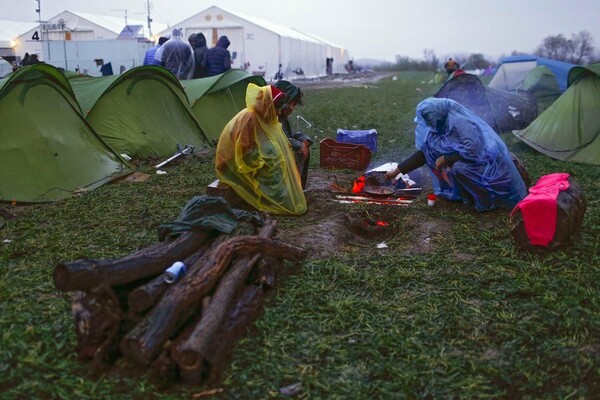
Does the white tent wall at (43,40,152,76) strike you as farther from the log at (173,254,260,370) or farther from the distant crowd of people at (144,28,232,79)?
the log at (173,254,260,370)

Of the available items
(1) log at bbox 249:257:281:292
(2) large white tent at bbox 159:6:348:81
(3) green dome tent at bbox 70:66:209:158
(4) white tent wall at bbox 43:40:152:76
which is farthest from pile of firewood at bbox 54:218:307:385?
(2) large white tent at bbox 159:6:348:81

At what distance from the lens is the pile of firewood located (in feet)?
9.25

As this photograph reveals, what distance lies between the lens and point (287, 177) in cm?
577

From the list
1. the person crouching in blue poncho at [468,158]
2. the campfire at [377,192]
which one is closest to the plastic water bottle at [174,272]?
the campfire at [377,192]

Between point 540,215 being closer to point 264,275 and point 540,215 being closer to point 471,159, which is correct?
point 471,159

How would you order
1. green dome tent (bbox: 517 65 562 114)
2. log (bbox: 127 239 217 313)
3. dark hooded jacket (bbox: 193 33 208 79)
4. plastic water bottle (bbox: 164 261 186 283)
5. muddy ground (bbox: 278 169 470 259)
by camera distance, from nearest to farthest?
log (bbox: 127 239 217 313), plastic water bottle (bbox: 164 261 186 283), muddy ground (bbox: 278 169 470 259), dark hooded jacket (bbox: 193 33 208 79), green dome tent (bbox: 517 65 562 114)

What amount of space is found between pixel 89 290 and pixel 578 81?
30.4 ft

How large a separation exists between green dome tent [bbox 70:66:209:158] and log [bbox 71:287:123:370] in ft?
17.8

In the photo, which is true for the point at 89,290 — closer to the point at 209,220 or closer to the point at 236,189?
the point at 209,220

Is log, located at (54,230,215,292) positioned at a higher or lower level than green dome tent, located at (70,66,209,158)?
lower

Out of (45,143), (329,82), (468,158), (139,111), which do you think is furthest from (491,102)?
(329,82)

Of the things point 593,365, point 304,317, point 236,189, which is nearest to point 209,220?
point 304,317

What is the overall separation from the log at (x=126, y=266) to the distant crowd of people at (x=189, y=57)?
26.7 ft

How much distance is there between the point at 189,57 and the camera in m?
11.5
